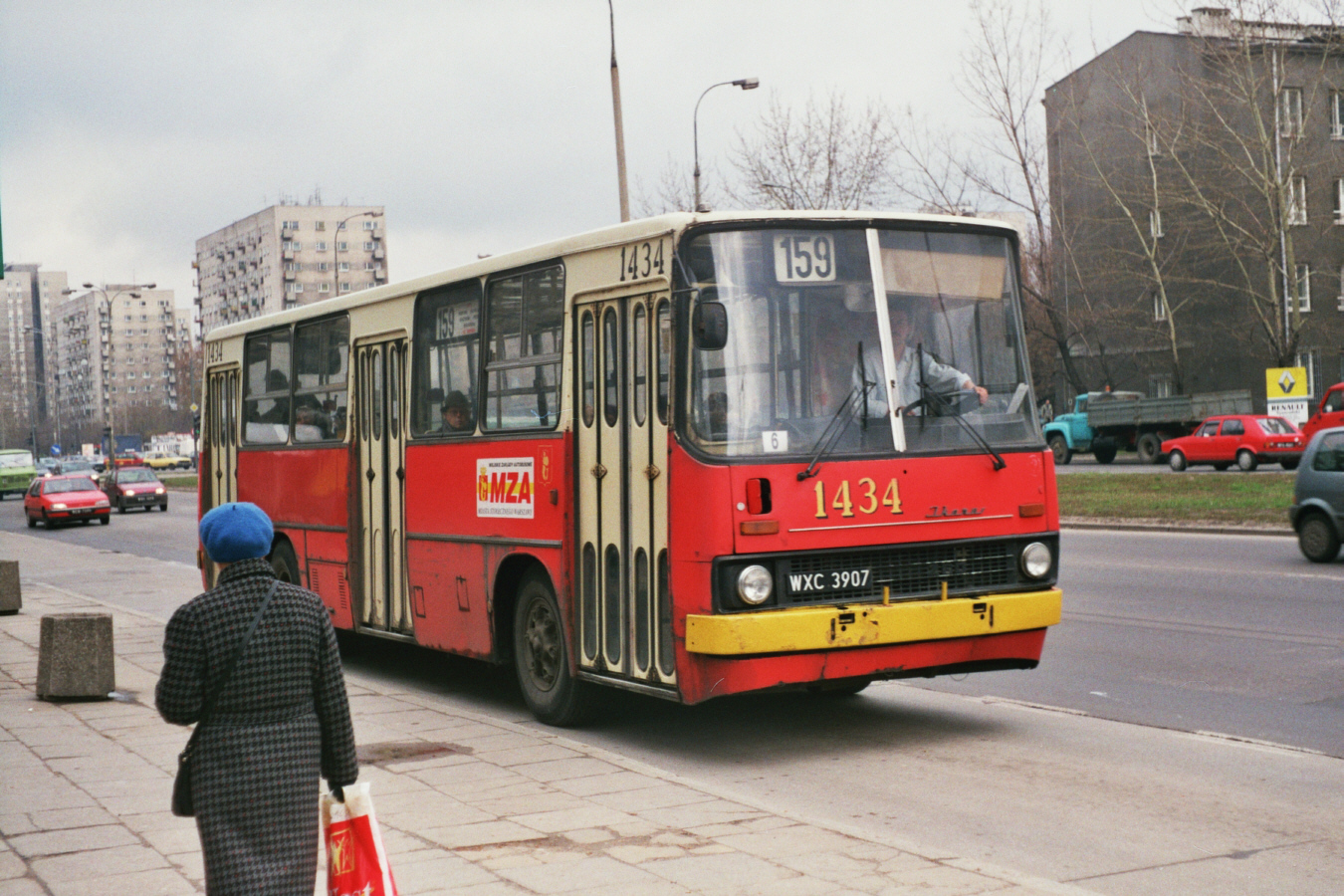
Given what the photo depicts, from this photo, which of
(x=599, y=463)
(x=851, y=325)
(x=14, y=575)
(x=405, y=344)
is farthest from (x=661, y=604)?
(x=14, y=575)

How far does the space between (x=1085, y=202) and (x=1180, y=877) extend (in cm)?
5334

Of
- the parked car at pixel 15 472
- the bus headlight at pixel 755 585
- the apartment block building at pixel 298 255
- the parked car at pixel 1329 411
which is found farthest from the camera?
the apartment block building at pixel 298 255

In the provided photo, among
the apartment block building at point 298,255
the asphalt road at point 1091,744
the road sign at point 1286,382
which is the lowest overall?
the asphalt road at point 1091,744

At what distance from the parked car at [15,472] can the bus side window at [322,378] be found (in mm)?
58899

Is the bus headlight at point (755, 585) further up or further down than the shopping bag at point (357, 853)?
further up

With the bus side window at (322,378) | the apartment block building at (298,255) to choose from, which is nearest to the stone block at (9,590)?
the bus side window at (322,378)

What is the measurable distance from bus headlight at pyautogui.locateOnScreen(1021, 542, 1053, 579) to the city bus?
15 mm

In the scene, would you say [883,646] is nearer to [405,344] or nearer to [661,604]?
[661,604]

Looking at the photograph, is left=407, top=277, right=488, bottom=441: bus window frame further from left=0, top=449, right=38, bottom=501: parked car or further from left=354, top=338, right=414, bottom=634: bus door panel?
left=0, top=449, right=38, bottom=501: parked car

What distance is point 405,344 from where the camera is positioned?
11.0 m

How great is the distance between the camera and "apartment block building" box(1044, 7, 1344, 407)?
44531 millimetres

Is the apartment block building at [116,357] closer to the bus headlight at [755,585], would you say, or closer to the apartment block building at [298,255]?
the apartment block building at [298,255]

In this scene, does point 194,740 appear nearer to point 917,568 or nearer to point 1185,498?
point 917,568

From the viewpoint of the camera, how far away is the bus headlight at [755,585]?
7523 millimetres
